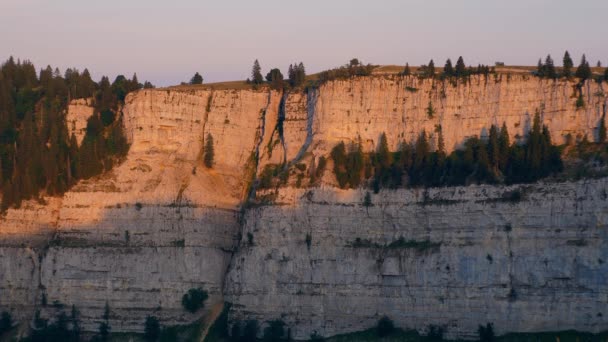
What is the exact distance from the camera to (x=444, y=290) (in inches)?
3123

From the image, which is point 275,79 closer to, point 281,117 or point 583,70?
point 281,117

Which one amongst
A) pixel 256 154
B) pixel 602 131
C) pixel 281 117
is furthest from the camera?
pixel 281 117

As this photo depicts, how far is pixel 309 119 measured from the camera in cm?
8962

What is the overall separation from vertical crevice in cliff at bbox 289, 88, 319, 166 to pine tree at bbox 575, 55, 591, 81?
49.0ft

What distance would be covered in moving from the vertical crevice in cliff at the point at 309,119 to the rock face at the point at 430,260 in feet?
12.5

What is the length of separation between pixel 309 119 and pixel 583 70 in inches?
634

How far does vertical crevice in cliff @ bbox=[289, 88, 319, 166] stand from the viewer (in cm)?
8863

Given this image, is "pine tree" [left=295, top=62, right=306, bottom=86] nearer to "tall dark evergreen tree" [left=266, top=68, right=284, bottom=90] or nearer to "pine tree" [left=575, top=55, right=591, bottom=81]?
"tall dark evergreen tree" [left=266, top=68, right=284, bottom=90]

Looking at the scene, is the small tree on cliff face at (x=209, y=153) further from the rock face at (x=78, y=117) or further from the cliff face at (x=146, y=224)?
the rock face at (x=78, y=117)

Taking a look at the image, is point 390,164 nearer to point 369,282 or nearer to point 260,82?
point 369,282

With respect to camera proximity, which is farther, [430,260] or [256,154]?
[256,154]

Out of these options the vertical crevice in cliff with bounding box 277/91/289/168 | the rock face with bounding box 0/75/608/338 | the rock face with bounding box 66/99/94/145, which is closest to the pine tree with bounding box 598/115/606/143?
the rock face with bounding box 0/75/608/338

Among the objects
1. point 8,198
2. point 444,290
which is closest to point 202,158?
point 8,198

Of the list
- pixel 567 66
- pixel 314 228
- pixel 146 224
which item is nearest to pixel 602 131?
pixel 567 66
